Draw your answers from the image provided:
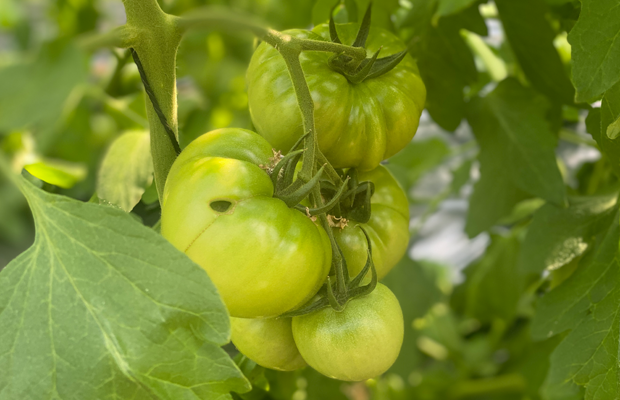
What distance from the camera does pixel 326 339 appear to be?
0.37 metres

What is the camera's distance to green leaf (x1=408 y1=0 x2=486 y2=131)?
0.61m

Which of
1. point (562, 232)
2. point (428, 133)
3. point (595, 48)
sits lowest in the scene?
point (428, 133)

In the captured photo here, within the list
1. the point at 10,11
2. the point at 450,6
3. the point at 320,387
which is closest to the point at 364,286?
the point at 450,6

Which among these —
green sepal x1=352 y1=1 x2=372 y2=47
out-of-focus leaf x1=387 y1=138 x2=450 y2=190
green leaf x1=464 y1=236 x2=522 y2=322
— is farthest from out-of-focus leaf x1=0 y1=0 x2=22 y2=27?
green leaf x1=464 y1=236 x2=522 y2=322

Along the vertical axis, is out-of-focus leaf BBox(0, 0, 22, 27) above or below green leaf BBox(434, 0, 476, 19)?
below

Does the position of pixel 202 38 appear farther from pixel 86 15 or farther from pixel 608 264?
pixel 608 264

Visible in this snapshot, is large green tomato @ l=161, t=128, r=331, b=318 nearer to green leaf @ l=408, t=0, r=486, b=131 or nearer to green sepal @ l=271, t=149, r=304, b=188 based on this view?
green sepal @ l=271, t=149, r=304, b=188

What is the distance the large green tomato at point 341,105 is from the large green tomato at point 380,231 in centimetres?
3

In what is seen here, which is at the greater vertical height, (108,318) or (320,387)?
(108,318)

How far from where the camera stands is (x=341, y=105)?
16.5 inches

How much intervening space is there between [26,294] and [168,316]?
0.09 meters

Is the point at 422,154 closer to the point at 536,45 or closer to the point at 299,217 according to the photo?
the point at 536,45

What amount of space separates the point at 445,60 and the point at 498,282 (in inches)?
20.1

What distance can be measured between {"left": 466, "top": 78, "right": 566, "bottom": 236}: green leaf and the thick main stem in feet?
1.23
